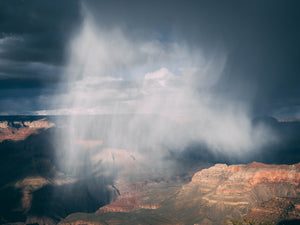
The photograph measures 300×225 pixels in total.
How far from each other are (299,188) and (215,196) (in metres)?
51.9

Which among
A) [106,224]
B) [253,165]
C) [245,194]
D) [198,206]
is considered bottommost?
[106,224]

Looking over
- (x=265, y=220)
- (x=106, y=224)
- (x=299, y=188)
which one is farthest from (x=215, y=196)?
(x=106, y=224)

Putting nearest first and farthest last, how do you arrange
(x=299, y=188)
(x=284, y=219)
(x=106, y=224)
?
(x=284, y=219), (x=299, y=188), (x=106, y=224)

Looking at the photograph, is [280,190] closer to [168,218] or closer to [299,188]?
[299,188]

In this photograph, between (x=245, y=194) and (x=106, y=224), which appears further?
(x=106, y=224)

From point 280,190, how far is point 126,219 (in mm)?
112130

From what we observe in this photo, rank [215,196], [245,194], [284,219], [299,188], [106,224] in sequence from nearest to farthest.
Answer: [284,219] < [299,188] < [245,194] < [215,196] < [106,224]

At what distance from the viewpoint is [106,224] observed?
619ft

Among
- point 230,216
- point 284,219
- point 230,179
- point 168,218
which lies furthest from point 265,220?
point 168,218

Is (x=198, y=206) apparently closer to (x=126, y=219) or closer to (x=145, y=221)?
(x=145, y=221)

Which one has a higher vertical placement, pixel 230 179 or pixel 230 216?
pixel 230 179

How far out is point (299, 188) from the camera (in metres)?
152

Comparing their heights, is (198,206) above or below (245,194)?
below

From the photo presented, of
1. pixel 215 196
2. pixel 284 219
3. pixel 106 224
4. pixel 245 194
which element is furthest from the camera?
pixel 106 224
